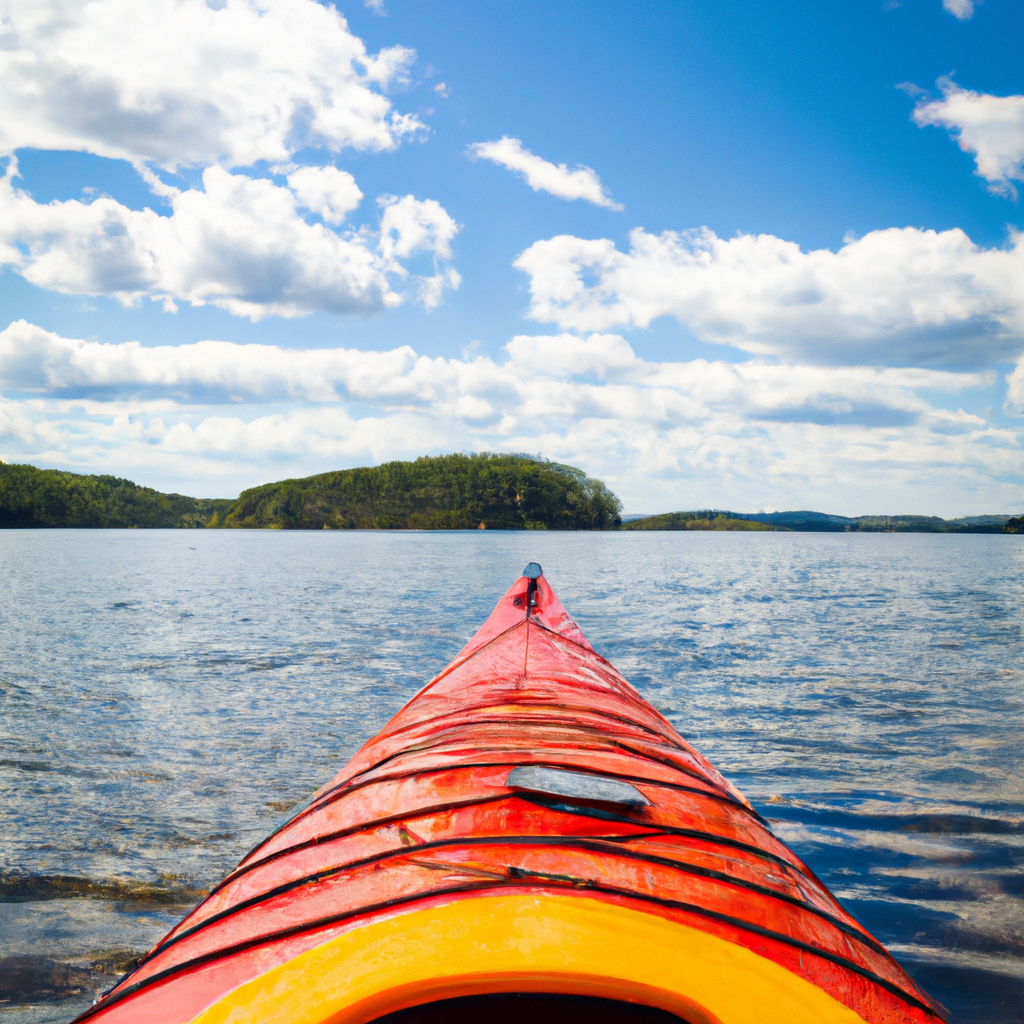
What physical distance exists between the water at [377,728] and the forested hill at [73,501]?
11620cm

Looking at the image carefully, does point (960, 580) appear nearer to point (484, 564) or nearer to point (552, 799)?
point (484, 564)

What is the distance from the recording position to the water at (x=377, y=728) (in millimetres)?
3307

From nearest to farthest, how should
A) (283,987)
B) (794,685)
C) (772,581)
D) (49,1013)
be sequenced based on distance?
(283,987) < (49,1013) < (794,685) < (772,581)

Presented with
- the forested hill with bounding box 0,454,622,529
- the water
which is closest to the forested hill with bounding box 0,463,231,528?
the forested hill with bounding box 0,454,622,529

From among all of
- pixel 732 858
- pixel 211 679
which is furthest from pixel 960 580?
pixel 732 858

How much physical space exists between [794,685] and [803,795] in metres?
3.87

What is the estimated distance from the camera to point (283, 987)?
1.33 metres

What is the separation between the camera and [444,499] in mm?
126938

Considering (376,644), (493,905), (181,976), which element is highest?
(493,905)

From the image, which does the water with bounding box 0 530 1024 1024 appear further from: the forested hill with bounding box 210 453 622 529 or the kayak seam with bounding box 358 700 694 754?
the forested hill with bounding box 210 453 622 529

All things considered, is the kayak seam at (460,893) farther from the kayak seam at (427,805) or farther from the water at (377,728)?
the water at (377,728)

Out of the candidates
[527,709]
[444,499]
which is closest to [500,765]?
[527,709]

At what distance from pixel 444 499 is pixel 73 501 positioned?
64187 millimetres

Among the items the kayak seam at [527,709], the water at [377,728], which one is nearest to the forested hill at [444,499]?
the water at [377,728]
